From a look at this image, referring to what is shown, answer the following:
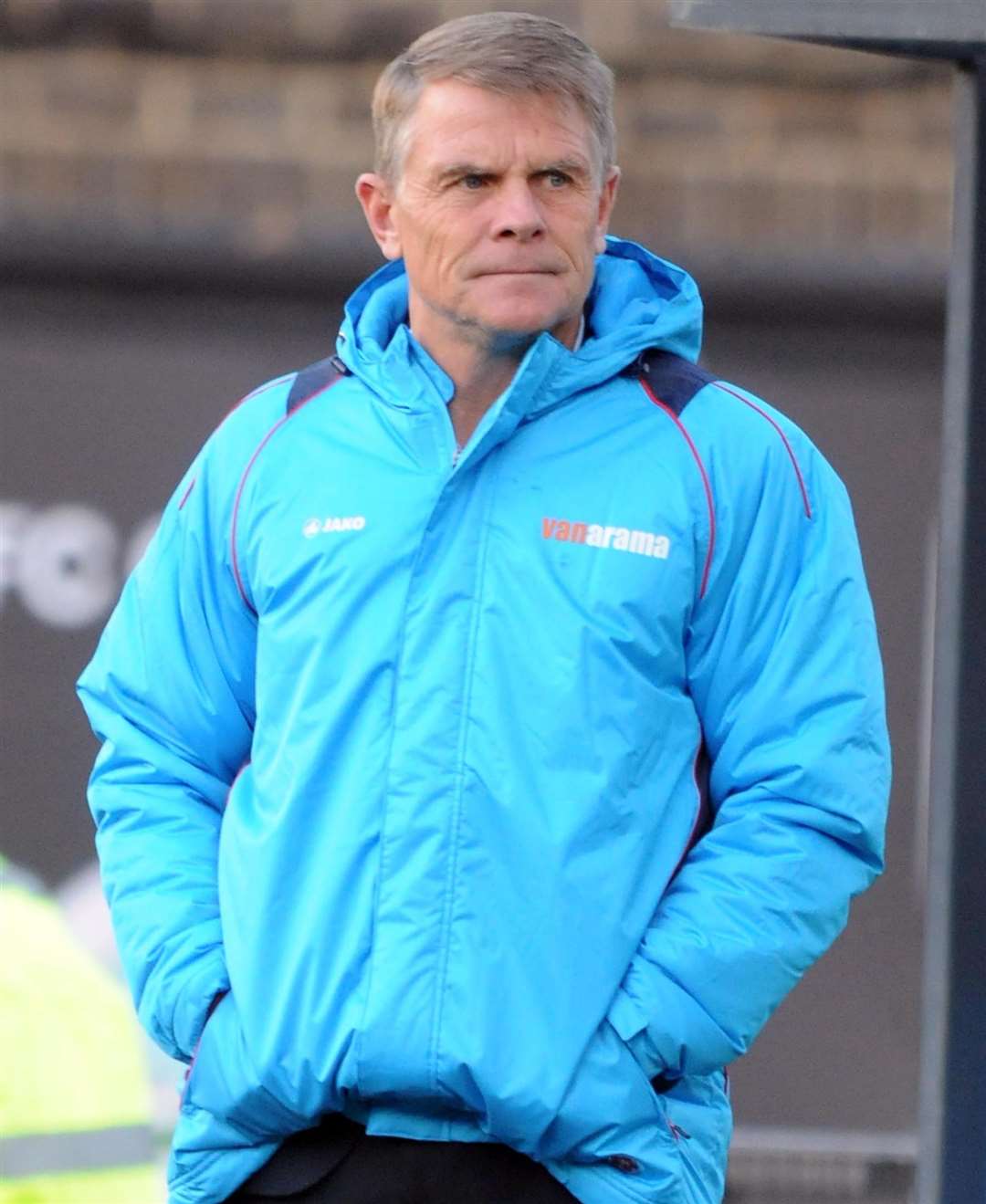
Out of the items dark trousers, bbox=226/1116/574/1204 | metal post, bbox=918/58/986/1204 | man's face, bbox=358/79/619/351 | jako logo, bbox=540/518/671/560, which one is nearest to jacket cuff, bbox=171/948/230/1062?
dark trousers, bbox=226/1116/574/1204

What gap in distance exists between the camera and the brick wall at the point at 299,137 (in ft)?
Answer: 17.4

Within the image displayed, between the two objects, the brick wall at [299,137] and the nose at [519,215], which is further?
the brick wall at [299,137]

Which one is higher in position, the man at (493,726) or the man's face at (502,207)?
the man's face at (502,207)

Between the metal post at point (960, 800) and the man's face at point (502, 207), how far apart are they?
513mm

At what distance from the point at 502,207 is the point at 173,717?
0.67 meters

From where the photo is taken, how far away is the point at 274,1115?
229cm

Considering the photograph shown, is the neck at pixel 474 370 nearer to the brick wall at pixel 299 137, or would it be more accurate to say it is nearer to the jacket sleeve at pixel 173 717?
the jacket sleeve at pixel 173 717

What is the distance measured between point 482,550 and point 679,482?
22cm

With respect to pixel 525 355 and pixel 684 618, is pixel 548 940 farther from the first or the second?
pixel 525 355

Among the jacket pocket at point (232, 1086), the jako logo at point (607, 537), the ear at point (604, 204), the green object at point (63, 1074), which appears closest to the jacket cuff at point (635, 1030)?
the jacket pocket at point (232, 1086)

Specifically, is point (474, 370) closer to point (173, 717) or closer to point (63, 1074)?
point (173, 717)

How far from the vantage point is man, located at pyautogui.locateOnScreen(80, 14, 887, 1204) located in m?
2.24

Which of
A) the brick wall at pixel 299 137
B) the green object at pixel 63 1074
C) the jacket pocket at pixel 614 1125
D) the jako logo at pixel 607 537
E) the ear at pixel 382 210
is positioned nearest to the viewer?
the jacket pocket at pixel 614 1125

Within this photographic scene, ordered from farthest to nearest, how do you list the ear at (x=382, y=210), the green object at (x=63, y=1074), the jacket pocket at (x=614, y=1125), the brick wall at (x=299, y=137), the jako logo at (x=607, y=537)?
the brick wall at (x=299, y=137)
the green object at (x=63, y=1074)
the ear at (x=382, y=210)
the jako logo at (x=607, y=537)
the jacket pocket at (x=614, y=1125)
